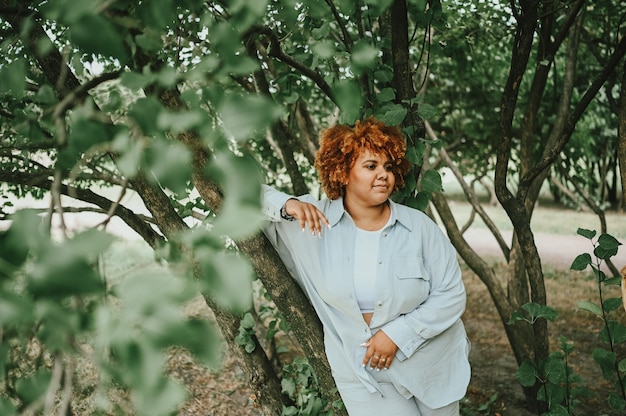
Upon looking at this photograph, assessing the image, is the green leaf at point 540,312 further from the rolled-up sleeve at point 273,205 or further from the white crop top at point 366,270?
the rolled-up sleeve at point 273,205

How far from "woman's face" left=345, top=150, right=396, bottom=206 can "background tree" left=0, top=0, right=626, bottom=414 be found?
0.19 m

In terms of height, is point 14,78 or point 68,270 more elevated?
point 14,78

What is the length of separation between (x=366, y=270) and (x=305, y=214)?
328 mm

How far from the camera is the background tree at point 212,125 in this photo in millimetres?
697

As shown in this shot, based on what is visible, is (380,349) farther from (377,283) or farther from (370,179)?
(370,179)

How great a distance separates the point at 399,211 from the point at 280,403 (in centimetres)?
126

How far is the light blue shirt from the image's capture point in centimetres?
222

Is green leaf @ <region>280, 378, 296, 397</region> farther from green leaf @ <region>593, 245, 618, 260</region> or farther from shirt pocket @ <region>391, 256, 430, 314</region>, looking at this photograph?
green leaf @ <region>593, 245, 618, 260</region>

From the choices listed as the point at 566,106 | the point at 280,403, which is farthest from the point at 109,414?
the point at 566,106

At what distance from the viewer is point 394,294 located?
7.26ft

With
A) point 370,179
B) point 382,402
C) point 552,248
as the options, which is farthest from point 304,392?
point 552,248

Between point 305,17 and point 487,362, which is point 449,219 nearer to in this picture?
point 487,362

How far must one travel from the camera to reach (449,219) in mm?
4297

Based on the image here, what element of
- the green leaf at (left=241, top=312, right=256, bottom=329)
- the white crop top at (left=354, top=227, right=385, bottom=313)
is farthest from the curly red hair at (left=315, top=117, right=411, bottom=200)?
the green leaf at (left=241, top=312, right=256, bottom=329)
